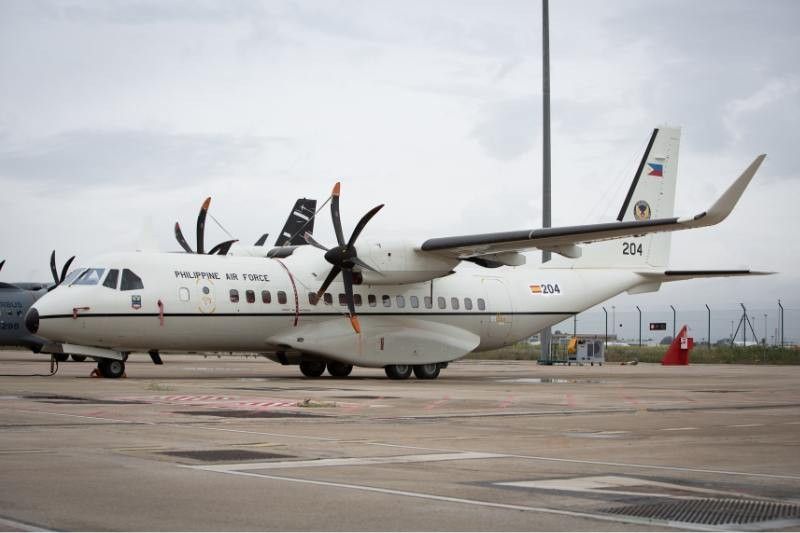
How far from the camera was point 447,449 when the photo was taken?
11023mm

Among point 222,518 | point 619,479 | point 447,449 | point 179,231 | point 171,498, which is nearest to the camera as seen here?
point 222,518

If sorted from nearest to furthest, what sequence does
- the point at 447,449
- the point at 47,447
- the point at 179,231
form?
the point at 47,447 → the point at 447,449 → the point at 179,231

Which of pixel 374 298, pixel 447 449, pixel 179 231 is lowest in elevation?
pixel 447 449

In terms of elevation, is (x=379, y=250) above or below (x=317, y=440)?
above

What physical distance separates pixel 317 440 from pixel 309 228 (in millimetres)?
27419

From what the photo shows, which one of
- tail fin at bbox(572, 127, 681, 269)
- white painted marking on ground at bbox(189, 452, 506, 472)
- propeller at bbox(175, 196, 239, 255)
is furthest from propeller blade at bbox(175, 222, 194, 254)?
white painted marking on ground at bbox(189, 452, 506, 472)

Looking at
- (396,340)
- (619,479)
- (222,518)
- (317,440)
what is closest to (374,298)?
(396,340)

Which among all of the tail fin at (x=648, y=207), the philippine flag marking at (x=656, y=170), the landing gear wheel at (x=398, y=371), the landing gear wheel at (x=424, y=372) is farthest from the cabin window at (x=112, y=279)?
the philippine flag marking at (x=656, y=170)

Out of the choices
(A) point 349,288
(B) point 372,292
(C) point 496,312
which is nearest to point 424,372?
→ (B) point 372,292

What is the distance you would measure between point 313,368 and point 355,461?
70.3ft

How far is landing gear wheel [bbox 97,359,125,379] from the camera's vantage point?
1037 inches

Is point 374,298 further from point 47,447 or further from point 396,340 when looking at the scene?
point 47,447

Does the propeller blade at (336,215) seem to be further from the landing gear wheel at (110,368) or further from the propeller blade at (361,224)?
the landing gear wheel at (110,368)

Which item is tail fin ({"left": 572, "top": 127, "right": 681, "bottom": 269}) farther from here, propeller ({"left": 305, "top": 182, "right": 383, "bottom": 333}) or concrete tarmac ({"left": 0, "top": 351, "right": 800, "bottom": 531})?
concrete tarmac ({"left": 0, "top": 351, "right": 800, "bottom": 531})
